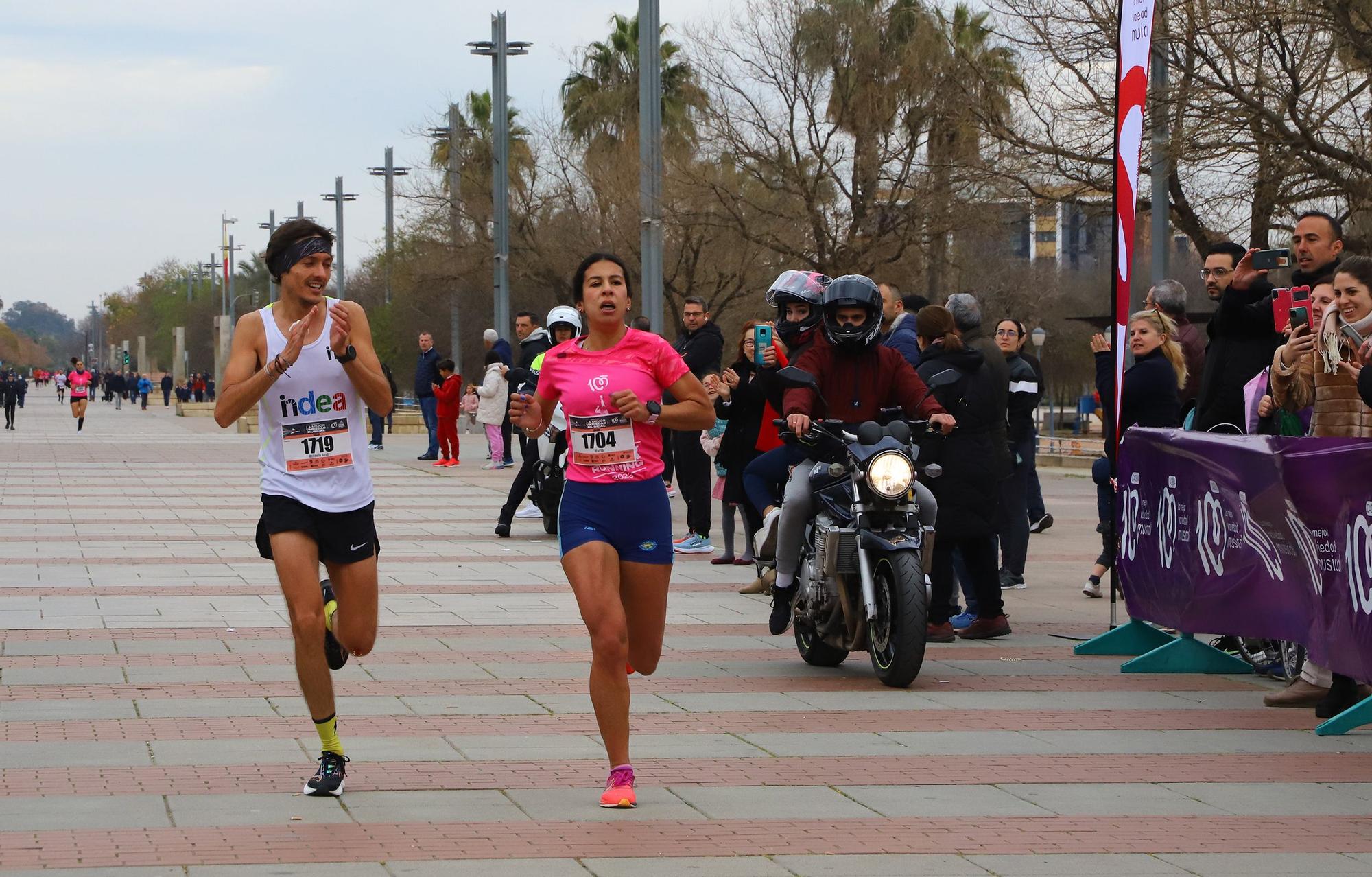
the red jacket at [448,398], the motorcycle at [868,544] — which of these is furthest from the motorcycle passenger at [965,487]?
the red jacket at [448,398]

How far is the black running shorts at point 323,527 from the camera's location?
19.7 feet

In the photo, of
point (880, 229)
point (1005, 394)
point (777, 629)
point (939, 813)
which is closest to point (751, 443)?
point (1005, 394)

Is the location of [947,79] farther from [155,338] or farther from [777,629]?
[155,338]

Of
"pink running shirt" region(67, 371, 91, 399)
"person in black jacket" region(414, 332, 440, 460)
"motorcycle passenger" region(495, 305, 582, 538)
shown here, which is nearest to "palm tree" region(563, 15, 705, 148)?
"pink running shirt" region(67, 371, 91, 399)

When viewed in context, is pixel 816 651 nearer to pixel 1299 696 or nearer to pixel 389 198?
pixel 1299 696

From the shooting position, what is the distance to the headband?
6.10 m

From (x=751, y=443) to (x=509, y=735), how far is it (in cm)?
498

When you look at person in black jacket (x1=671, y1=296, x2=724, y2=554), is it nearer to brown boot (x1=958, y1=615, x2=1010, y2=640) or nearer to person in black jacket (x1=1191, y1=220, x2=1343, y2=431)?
brown boot (x1=958, y1=615, x2=1010, y2=640)

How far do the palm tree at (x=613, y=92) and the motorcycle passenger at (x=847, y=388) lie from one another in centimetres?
3753

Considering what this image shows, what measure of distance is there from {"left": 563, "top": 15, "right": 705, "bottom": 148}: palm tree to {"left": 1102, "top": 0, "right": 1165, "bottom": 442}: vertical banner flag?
3689 cm

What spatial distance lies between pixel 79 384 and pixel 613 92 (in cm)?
1672

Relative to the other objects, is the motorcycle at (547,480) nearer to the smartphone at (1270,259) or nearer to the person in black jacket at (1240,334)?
the person in black jacket at (1240,334)

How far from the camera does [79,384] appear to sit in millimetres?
46000

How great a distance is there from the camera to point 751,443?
469 inches
